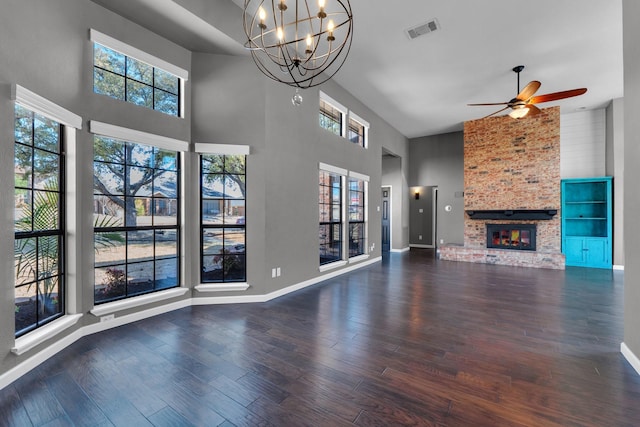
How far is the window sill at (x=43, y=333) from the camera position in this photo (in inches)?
88.1

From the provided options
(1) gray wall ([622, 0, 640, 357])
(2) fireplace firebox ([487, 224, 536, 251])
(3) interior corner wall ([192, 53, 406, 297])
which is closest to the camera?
(1) gray wall ([622, 0, 640, 357])

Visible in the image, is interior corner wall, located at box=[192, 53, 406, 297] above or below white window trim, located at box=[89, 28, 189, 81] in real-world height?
below

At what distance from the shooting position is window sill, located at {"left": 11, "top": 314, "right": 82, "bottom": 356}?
7.34ft

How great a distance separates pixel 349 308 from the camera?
3846 mm

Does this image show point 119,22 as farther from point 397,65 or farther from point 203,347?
point 397,65

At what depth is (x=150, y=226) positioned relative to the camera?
3561mm

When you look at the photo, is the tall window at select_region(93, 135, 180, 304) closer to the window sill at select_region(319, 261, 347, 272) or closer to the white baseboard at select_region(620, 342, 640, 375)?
the window sill at select_region(319, 261, 347, 272)

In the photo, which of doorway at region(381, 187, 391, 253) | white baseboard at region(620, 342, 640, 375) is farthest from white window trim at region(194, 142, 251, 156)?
doorway at region(381, 187, 391, 253)

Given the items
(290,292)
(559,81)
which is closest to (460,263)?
(559,81)

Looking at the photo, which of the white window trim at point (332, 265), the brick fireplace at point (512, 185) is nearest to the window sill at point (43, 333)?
the white window trim at point (332, 265)

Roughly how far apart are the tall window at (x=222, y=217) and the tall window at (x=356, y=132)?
10.3ft

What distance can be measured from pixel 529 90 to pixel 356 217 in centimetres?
382

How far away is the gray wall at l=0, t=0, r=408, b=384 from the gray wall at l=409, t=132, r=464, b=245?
3891 millimetres

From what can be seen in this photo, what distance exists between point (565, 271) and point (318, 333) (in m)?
6.17
